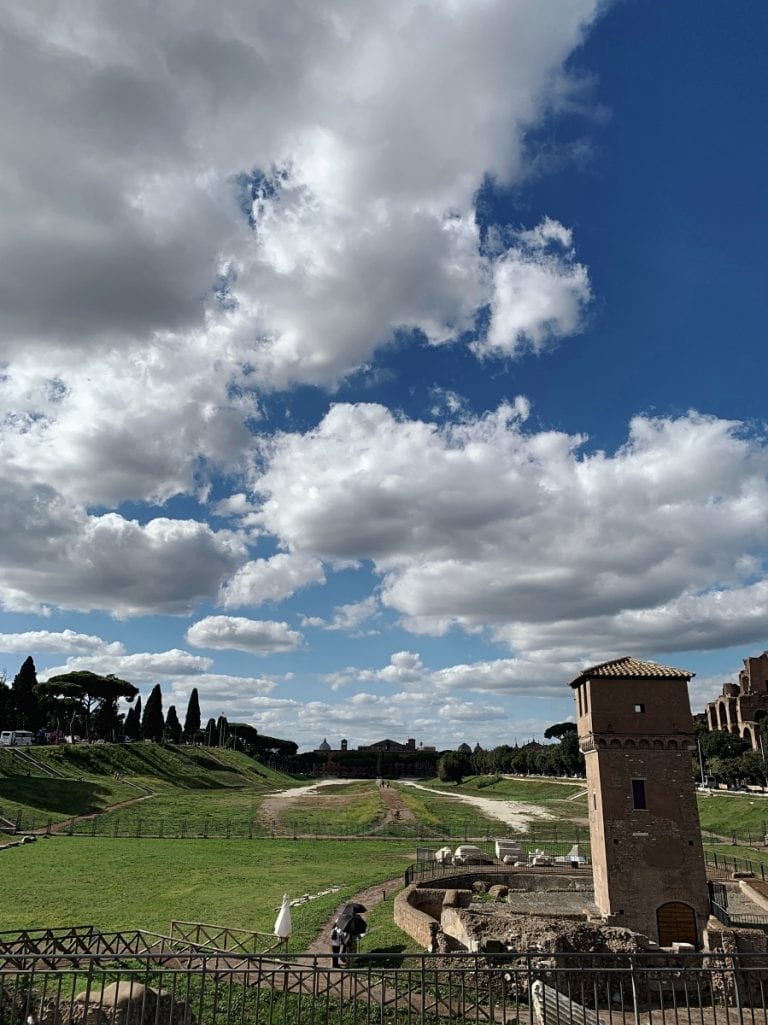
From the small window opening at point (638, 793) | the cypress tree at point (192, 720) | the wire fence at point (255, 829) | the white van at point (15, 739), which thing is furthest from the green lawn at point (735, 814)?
the cypress tree at point (192, 720)

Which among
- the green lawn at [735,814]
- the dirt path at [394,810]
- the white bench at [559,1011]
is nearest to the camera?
the white bench at [559,1011]

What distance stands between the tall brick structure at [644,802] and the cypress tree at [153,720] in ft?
314

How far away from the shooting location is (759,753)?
8462 cm

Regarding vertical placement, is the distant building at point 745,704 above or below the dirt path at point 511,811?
above

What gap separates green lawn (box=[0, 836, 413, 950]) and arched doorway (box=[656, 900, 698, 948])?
39.6 ft

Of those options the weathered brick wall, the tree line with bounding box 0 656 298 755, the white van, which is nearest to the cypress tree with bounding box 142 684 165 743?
the tree line with bounding box 0 656 298 755

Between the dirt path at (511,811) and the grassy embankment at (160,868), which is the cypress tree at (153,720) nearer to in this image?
the grassy embankment at (160,868)

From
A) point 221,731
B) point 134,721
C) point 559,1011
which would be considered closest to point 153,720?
point 134,721

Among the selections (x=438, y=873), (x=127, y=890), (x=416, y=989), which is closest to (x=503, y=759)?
(x=438, y=873)

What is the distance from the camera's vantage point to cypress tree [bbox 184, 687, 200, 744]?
134 m

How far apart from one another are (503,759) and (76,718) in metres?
72.3

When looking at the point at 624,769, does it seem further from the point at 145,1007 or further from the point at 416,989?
the point at 145,1007

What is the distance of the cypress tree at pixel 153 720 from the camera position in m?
110

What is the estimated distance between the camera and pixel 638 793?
26516 mm
